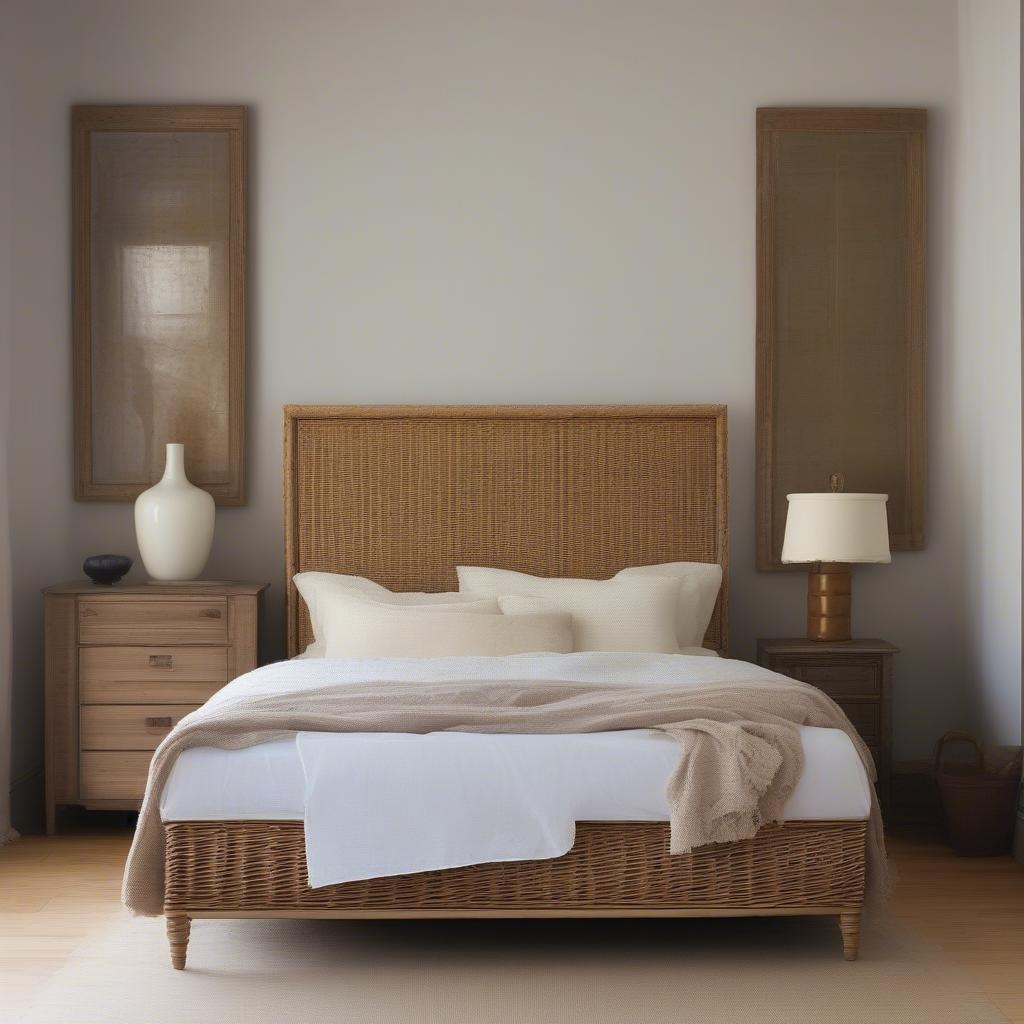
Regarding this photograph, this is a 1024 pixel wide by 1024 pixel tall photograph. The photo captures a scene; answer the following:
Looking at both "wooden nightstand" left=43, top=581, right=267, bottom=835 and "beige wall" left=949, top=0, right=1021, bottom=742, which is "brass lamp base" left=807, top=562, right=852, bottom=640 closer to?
"beige wall" left=949, top=0, right=1021, bottom=742

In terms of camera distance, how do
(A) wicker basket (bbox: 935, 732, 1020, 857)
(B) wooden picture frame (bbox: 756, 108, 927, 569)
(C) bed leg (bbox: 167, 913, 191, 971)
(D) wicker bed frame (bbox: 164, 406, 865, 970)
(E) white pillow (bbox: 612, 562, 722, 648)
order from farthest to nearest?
(B) wooden picture frame (bbox: 756, 108, 927, 569) < (D) wicker bed frame (bbox: 164, 406, 865, 970) < (E) white pillow (bbox: 612, 562, 722, 648) < (A) wicker basket (bbox: 935, 732, 1020, 857) < (C) bed leg (bbox: 167, 913, 191, 971)

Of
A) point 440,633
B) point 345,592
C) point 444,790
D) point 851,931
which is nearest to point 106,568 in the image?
point 345,592

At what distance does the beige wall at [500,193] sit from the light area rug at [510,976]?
1.84 metres

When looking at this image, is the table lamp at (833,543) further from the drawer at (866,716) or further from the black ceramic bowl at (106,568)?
the black ceramic bowl at (106,568)

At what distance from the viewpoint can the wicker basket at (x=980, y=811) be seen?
4312 mm

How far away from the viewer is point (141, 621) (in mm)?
4512

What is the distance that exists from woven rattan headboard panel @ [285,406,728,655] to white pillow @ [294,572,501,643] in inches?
7.0

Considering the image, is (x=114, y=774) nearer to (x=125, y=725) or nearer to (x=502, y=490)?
(x=125, y=725)

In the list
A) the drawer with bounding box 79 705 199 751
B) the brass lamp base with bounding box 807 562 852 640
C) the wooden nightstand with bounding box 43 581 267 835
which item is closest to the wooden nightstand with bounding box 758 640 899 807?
the brass lamp base with bounding box 807 562 852 640

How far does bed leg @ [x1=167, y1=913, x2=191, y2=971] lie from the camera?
3.12 metres

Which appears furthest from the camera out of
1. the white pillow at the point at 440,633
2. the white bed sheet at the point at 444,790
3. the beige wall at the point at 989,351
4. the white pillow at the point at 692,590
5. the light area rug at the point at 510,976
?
the white pillow at the point at 692,590

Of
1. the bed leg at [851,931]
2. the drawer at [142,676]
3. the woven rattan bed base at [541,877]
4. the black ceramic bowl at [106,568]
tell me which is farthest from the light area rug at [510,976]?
the black ceramic bowl at [106,568]

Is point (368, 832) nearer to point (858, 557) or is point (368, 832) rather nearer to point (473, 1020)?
point (473, 1020)

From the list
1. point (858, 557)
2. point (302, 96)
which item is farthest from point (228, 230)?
point (858, 557)
